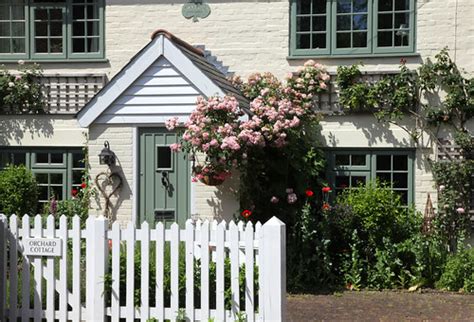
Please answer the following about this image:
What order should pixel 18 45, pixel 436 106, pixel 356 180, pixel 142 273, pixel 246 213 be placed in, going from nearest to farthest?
1. pixel 142 273
2. pixel 246 213
3. pixel 436 106
4. pixel 356 180
5. pixel 18 45

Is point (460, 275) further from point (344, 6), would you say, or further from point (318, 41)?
point (344, 6)

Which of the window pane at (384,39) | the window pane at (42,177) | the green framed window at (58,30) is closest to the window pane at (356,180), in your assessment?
the window pane at (384,39)

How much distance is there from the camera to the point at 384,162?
37.4 feet

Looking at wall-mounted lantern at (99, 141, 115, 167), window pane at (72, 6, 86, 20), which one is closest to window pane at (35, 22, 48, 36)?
window pane at (72, 6, 86, 20)

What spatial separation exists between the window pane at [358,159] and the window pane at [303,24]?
92.5 inches

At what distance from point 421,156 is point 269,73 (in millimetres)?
2892

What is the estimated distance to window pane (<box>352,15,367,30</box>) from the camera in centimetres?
1152

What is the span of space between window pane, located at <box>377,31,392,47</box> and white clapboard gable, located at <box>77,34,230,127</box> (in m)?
3.10

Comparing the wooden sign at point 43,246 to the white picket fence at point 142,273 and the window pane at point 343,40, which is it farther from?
the window pane at point 343,40

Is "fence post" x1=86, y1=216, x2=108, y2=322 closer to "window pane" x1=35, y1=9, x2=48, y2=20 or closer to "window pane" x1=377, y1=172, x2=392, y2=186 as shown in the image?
"window pane" x1=377, y1=172, x2=392, y2=186

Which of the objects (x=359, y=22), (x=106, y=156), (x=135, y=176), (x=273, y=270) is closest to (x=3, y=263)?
(x=273, y=270)

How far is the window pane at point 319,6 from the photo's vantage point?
11.6 metres

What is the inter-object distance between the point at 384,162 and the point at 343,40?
2.20m

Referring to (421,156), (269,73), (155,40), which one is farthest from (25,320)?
(421,156)
